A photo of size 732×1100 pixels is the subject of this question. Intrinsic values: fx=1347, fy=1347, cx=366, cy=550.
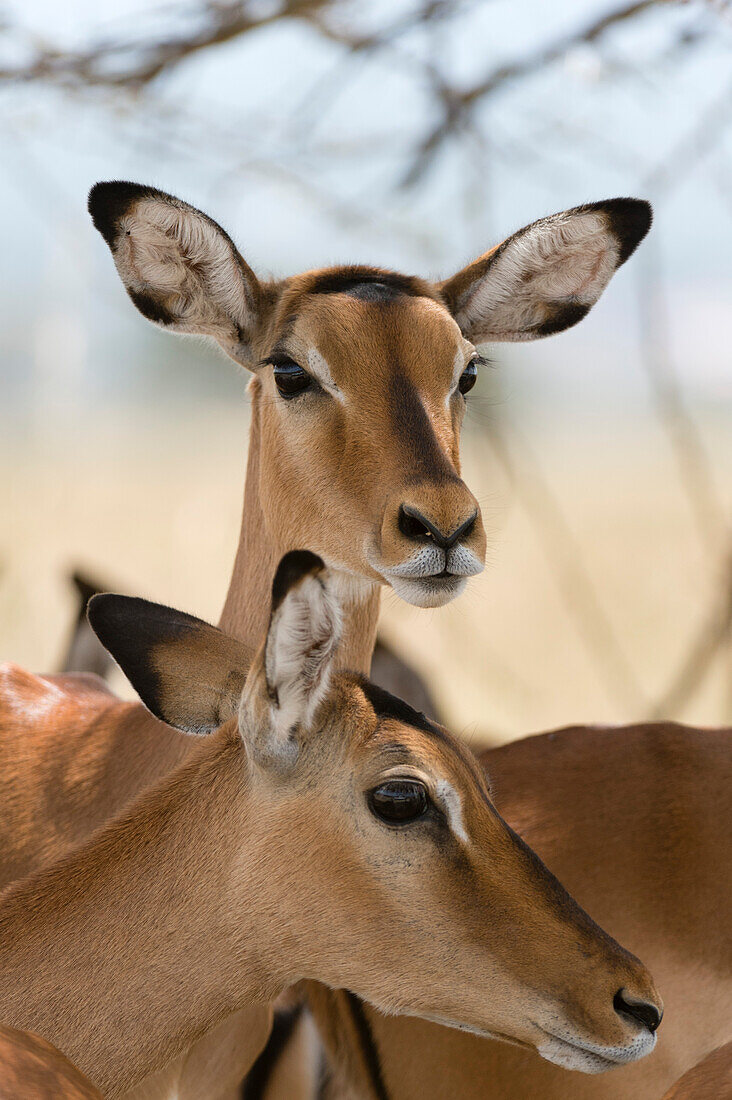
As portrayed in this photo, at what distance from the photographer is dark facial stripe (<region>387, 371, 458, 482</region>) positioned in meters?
3.18

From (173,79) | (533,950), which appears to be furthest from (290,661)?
(173,79)

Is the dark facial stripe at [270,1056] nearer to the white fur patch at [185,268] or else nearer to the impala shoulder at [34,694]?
the impala shoulder at [34,694]

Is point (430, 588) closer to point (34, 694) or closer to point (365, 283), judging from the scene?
point (365, 283)

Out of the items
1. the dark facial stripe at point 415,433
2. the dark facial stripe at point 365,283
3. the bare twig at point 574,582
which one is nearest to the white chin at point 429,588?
the dark facial stripe at point 415,433

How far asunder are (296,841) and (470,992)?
1.40 feet

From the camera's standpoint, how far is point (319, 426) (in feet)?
11.2

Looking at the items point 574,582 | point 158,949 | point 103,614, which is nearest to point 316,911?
point 158,949

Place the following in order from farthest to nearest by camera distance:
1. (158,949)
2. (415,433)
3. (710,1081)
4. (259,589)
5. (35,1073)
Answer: (259,589)
(415,433)
(158,949)
(710,1081)
(35,1073)

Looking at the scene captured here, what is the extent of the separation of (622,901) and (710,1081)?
0.98 metres

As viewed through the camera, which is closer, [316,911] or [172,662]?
[316,911]

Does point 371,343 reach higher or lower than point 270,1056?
higher

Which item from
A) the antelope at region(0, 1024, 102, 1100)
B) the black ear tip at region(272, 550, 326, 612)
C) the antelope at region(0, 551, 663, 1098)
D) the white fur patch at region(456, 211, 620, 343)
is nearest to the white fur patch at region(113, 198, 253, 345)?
the white fur patch at region(456, 211, 620, 343)

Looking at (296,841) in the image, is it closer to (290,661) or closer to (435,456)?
(290,661)

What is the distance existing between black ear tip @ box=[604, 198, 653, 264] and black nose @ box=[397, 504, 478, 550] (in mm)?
1253
